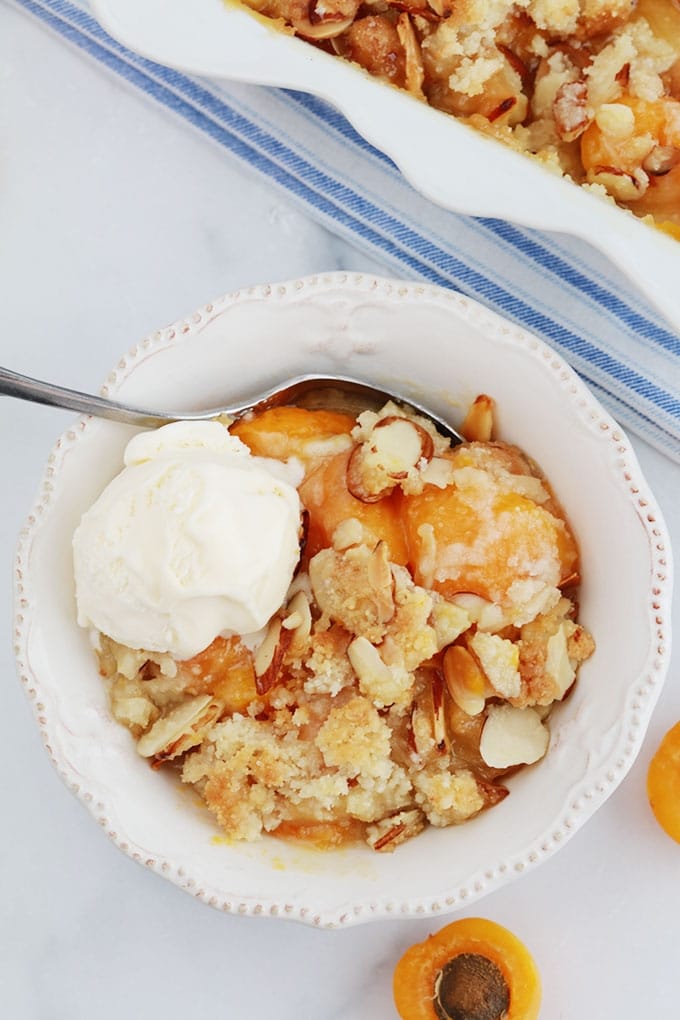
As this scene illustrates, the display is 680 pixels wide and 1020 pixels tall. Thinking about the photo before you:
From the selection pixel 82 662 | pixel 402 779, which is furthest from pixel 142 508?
pixel 402 779

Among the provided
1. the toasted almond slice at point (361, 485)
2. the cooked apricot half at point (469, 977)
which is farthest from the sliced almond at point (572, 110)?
the cooked apricot half at point (469, 977)

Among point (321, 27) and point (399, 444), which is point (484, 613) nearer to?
point (399, 444)

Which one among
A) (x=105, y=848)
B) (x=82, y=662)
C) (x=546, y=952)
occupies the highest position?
(x=82, y=662)

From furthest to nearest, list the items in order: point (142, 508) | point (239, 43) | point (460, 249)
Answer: point (460, 249)
point (239, 43)
point (142, 508)

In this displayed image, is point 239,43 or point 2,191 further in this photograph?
point 2,191

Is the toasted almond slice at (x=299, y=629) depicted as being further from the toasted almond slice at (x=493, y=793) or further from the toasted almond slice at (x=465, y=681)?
the toasted almond slice at (x=493, y=793)

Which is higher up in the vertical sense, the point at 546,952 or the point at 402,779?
the point at 402,779

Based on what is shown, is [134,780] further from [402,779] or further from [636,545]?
[636,545]

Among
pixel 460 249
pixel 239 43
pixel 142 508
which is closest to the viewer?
pixel 142 508
